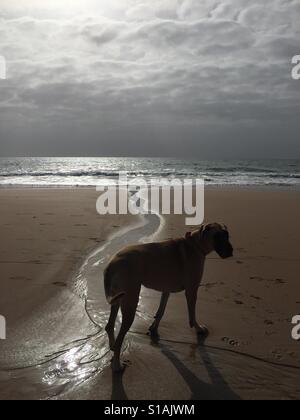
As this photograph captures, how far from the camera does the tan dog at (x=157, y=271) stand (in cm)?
414

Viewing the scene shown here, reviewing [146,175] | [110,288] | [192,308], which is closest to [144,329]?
[192,308]

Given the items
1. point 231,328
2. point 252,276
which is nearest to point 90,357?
point 231,328

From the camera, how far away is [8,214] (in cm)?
1290

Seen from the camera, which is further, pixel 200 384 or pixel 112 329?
pixel 112 329

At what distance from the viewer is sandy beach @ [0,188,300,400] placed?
377cm

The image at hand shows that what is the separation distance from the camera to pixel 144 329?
16.5 feet

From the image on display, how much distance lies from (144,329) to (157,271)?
0.91m

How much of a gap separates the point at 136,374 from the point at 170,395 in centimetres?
46

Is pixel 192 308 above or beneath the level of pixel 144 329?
above

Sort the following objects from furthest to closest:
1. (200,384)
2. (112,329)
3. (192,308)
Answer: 1. (192,308)
2. (112,329)
3. (200,384)

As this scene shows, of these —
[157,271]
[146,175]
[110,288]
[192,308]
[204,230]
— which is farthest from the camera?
[146,175]

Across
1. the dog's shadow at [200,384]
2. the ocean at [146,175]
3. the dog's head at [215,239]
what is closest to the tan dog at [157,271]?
the dog's head at [215,239]

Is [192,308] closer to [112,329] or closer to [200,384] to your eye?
[112,329]

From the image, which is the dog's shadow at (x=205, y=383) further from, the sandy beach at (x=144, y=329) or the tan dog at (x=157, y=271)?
the tan dog at (x=157, y=271)
